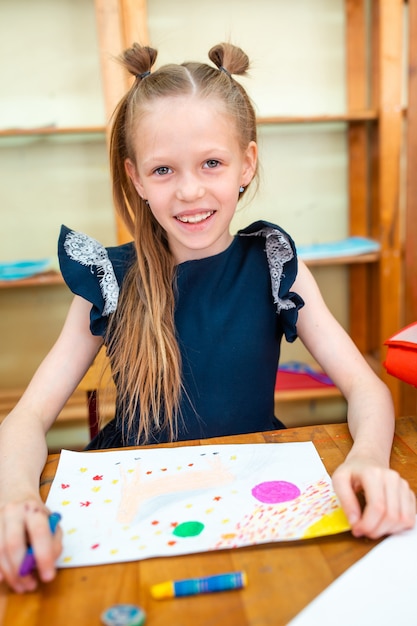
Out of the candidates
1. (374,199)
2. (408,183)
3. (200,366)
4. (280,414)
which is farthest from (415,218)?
(200,366)

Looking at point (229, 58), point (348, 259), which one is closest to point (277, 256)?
point (229, 58)

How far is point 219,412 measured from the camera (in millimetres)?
1087

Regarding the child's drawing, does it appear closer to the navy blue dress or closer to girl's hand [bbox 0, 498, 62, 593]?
girl's hand [bbox 0, 498, 62, 593]

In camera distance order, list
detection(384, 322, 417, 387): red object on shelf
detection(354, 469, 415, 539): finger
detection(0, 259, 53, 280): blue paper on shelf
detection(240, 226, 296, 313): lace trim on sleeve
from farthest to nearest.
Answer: detection(0, 259, 53, 280): blue paper on shelf
detection(240, 226, 296, 313): lace trim on sleeve
detection(384, 322, 417, 387): red object on shelf
detection(354, 469, 415, 539): finger

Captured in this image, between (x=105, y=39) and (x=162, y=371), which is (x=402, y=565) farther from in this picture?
(x=105, y=39)

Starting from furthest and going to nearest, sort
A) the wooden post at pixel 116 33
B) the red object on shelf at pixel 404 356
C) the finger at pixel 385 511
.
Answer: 1. the wooden post at pixel 116 33
2. the red object on shelf at pixel 404 356
3. the finger at pixel 385 511

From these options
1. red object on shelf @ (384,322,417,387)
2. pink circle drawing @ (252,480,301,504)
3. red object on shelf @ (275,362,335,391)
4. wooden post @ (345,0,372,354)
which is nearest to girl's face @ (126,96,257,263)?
red object on shelf @ (384,322,417,387)

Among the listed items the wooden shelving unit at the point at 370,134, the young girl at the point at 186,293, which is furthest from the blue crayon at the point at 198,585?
the wooden shelving unit at the point at 370,134

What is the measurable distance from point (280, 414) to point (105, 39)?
61.0 inches

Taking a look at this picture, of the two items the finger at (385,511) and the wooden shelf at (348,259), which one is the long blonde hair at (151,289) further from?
the wooden shelf at (348,259)

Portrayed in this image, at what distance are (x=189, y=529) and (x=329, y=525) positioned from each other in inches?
5.6

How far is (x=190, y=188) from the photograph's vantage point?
0.95 meters

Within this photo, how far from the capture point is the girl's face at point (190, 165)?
0.94m

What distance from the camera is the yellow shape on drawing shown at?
59 centimetres
